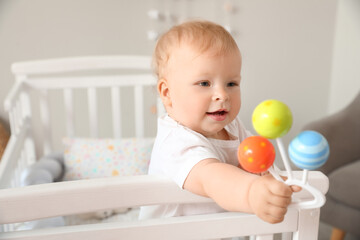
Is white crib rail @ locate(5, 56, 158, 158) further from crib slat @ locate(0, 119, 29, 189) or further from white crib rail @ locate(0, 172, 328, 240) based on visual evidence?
white crib rail @ locate(0, 172, 328, 240)

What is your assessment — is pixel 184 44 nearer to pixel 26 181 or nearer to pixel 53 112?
pixel 26 181

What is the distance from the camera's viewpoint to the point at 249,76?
98.0 inches

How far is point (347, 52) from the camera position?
8.20ft

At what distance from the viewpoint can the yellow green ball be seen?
500mm

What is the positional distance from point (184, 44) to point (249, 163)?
33cm

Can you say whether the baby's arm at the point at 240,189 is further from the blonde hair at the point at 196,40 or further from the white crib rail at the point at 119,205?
the blonde hair at the point at 196,40

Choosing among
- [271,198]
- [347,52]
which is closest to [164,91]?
[271,198]

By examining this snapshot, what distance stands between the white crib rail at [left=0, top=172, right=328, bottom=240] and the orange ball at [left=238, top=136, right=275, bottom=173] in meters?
0.18

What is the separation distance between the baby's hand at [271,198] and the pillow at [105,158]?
984 mm

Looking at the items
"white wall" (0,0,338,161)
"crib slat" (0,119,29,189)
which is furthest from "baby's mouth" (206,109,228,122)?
"white wall" (0,0,338,161)

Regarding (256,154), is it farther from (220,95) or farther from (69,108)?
(69,108)

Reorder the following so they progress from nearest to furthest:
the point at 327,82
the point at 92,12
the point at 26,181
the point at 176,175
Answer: the point at 176,175
the point at 26,181
the point at 92,12
the point at 327,82

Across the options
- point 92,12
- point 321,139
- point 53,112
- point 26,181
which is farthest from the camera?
point 53,112

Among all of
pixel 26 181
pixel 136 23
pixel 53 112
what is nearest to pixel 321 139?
pixel 26 181
